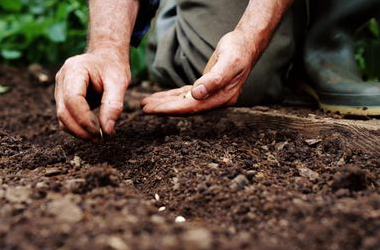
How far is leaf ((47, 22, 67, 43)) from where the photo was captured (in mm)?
2844

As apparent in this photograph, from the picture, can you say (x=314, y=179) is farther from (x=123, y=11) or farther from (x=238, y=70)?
(x=123, y=11)

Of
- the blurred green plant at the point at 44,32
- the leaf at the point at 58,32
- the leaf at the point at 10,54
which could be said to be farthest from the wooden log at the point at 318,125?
the leaf at the point at 10,54

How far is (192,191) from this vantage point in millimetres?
1110

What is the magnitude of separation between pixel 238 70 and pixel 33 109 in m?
1.31

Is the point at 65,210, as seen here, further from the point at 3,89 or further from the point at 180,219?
the point at 3,89

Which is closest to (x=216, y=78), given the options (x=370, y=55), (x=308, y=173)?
(x=308, y=173)

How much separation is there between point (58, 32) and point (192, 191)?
6.69 feet

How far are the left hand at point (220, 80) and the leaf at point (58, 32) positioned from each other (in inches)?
63.8

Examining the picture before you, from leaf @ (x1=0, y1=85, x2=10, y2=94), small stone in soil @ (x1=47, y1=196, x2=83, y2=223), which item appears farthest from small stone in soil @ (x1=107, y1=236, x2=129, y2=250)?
leaf @ (x1=0, y1=85, x2=10, y2=94)

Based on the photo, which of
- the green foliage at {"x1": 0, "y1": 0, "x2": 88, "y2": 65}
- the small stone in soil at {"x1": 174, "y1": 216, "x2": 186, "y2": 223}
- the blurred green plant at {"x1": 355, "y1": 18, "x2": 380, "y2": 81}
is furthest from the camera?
the green foliage at {"x1": 0, "y1": 0, "x2": 88, "y2": 65}

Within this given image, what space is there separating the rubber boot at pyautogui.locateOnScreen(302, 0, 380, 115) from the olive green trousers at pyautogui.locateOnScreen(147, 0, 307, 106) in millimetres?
77

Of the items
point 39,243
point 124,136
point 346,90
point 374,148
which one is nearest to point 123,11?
point 124,136

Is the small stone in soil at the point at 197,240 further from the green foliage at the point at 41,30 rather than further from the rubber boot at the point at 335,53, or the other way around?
the green foliage at the point at 41,30

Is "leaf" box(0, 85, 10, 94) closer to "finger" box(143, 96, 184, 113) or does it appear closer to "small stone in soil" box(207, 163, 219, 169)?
"finger" box(143, 96, 184, 113)
